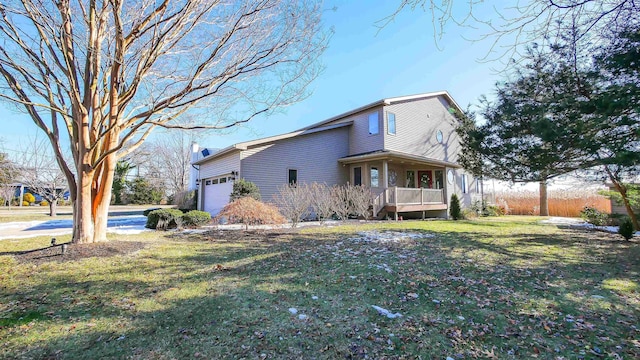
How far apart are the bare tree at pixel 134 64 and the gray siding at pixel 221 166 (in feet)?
18.4

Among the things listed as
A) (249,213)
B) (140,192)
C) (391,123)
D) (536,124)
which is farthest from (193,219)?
(140,192)

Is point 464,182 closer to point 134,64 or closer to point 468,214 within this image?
point 468,214

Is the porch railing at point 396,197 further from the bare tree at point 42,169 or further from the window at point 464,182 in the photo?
the bare tree at point 42,169

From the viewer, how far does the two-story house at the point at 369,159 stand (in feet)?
44.1

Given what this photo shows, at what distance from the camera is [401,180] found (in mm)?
17359

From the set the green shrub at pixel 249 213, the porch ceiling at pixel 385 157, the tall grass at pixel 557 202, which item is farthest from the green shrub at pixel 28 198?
the tall grass at pixel 557 202

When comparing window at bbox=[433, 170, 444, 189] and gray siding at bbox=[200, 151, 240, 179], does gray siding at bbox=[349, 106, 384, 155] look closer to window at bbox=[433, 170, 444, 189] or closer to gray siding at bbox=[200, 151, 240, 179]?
window at bbox=[433, 170, 444, 189]

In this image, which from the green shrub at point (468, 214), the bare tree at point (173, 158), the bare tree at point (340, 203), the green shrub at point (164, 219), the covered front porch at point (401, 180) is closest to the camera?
the green shrub at point (164, 219)

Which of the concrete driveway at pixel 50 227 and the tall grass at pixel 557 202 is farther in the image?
the tall grass at pixel 557 202

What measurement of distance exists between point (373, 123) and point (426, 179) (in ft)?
18.5

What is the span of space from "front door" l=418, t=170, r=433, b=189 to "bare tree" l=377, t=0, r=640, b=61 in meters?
15.0

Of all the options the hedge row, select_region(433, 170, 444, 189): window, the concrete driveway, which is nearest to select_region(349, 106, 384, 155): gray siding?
select_region(433, 170, 444, 189): window

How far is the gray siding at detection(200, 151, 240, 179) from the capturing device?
43.0 ft

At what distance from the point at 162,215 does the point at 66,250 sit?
4826 millimetres
